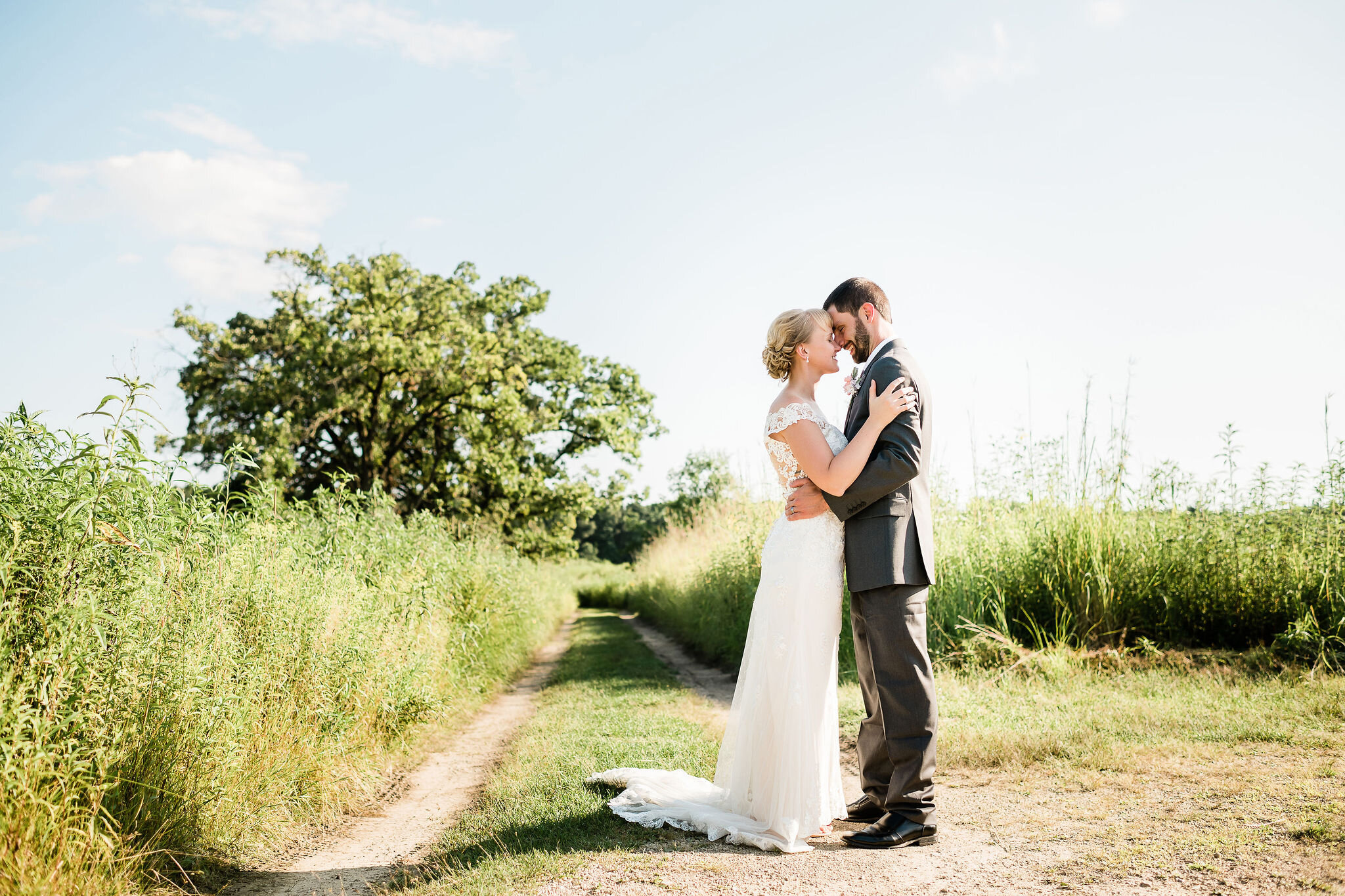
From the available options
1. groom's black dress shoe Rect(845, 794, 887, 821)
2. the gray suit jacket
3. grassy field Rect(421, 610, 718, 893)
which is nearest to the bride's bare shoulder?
the gray suit jacket

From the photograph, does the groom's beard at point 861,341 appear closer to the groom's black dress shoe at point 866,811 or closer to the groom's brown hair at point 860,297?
the groom's brown hair at point 860,297

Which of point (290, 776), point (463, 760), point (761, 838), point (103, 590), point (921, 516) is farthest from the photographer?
point (463, 760)

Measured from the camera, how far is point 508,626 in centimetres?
1102

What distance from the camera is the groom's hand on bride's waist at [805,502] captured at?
3.87 m

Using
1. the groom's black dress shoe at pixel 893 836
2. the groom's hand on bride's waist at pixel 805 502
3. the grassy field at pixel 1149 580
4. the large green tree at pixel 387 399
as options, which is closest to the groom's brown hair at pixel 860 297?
the groom's hand on bride's waist at pixel 805 502

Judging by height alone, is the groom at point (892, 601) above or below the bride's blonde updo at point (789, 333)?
below

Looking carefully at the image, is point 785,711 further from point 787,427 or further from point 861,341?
point 861,341

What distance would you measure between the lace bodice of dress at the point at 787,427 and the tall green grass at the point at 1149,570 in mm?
4120

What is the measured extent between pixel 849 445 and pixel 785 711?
1.30m

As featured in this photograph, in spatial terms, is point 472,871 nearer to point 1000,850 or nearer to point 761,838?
point 761,838

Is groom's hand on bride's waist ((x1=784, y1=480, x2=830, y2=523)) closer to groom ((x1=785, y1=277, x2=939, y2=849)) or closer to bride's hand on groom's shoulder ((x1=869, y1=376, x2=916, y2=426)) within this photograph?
groom ((x1=785, y1=277, x2=939, y2=849))

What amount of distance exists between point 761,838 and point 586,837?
810mm

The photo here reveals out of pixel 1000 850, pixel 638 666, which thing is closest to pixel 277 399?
pixel 638 666

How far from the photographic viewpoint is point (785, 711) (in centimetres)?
374
